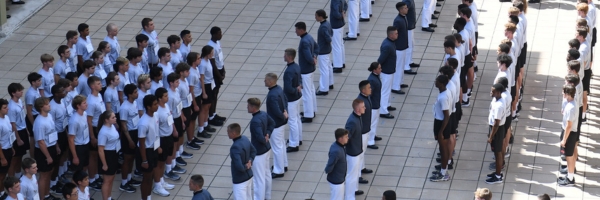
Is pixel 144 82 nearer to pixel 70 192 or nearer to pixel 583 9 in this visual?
pixel 70 192

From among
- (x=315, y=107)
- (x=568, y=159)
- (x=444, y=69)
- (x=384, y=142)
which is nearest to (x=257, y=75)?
(x=315, y=107)

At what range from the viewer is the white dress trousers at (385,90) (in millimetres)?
15930

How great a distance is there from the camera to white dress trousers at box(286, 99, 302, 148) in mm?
14672

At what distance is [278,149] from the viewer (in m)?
14.0

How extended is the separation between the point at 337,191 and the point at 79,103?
11.5 ft

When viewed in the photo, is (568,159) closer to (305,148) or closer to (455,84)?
(455,84)

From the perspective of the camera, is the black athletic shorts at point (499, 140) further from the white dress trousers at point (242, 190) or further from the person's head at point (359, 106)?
the white dress trousers at point (242, 190)

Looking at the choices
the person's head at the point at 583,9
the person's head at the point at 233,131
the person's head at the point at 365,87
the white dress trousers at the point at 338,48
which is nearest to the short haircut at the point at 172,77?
the person's head at the point at 233,131

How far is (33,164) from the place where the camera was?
11.9 m

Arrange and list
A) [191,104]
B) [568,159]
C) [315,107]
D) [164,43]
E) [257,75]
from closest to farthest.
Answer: [568,159] → [191,104] → [315,107] → [257,75] → [164,43]

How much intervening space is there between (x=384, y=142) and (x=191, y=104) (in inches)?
116

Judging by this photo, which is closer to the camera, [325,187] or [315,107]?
[325,187]

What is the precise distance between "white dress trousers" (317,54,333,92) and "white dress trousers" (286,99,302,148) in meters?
1.86

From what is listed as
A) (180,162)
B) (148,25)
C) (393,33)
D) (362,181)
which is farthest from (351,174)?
(148,25)
